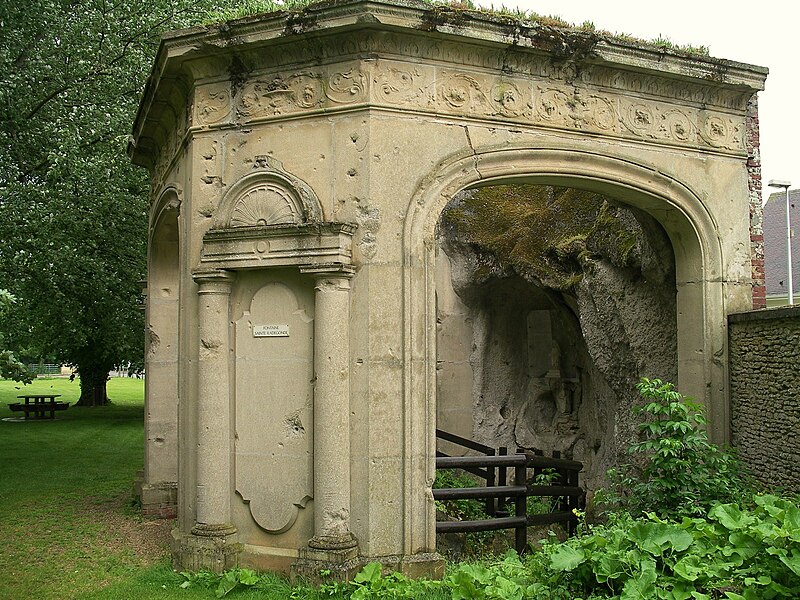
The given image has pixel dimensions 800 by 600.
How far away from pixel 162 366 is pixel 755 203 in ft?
23.7

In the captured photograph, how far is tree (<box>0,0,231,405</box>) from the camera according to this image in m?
12.7

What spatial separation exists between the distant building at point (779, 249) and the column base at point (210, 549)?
70.7 ft

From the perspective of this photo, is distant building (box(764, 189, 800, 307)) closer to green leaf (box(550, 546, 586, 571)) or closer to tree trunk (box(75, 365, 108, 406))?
green leaf (box(550, 546, 586, 571))

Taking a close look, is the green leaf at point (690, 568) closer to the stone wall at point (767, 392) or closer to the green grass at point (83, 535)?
the green grass at point (83, 535)

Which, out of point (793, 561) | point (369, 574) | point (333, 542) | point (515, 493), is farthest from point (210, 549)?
point (793, 561)

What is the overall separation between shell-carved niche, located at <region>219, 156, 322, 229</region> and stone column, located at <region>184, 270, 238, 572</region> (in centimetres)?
54

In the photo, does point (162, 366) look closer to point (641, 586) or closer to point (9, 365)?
point (9, 365)

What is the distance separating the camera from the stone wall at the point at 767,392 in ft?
21.6

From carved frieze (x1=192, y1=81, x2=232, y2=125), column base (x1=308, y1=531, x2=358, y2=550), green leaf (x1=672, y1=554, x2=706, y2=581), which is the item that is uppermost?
carved frieze (x1=192, y1=81, x2=232, y2=125)

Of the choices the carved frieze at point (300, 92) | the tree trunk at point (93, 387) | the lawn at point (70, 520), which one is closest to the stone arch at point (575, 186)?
the carved frieze at point (300, 92)

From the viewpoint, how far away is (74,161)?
1279 cm

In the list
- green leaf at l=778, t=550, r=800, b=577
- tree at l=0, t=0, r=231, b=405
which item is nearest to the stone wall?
green leaf at l=778, t=550, r=800, b=577

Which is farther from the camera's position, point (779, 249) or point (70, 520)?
point (779, 249)

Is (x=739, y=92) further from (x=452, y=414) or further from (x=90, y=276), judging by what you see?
(x=90, y=276)
